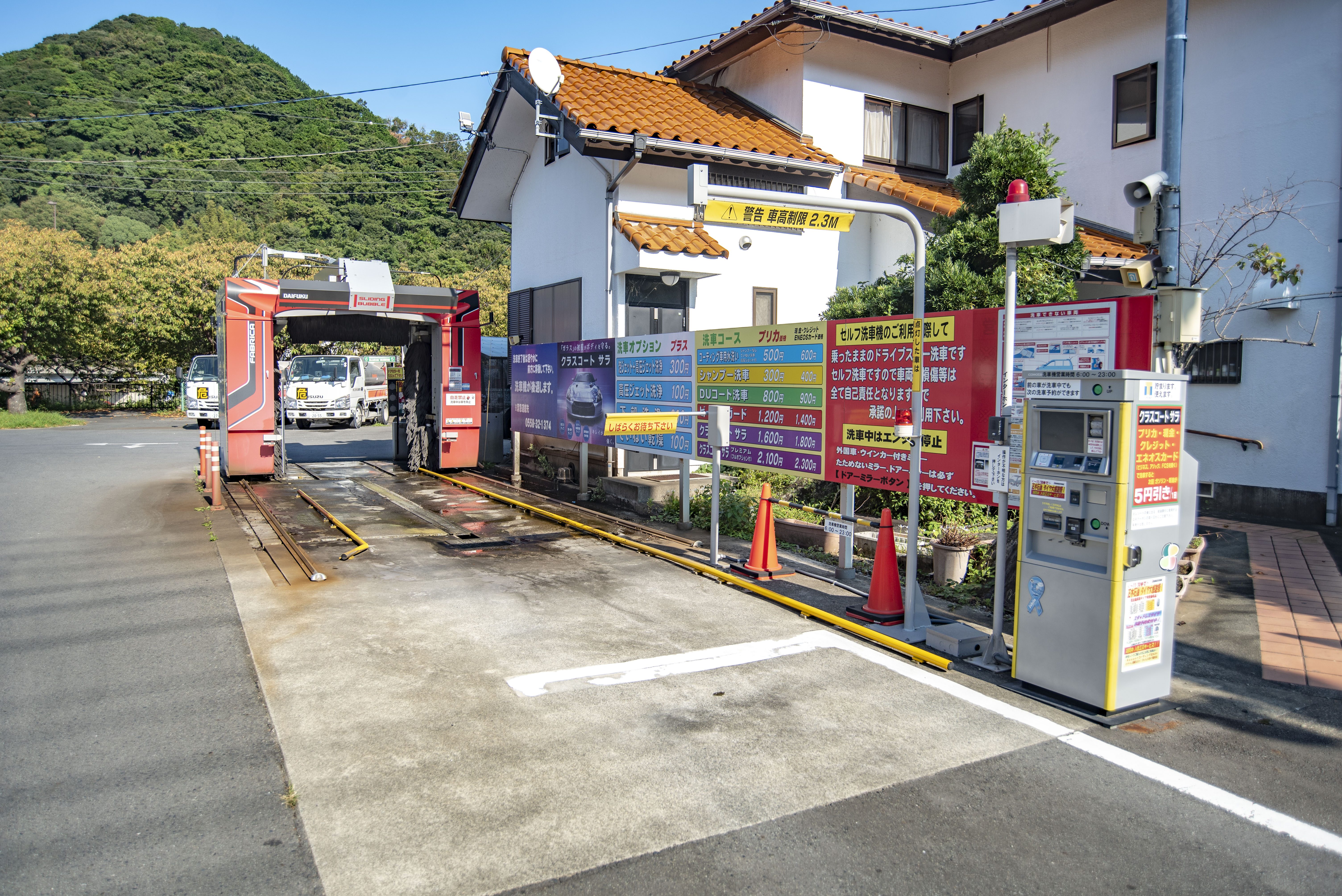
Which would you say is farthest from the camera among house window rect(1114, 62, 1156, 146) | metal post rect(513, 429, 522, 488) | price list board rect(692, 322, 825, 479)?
metal post rect(513, 429, 522, 488)

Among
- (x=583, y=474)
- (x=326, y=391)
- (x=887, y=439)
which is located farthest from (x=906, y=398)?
(x=326, y=391)

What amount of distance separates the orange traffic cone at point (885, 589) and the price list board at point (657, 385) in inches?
125

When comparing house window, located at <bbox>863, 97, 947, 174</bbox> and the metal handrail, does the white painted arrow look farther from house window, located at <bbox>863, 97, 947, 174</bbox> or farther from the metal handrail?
the metal handrail

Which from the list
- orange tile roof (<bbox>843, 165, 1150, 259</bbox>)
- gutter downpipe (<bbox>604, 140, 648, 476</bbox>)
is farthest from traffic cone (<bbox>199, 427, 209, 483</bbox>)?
orange tile roof (<bbox>843, 165, 1150, 259</bbox>)

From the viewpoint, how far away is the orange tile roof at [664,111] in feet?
44.2

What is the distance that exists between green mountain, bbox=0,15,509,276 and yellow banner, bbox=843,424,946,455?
52136 mm

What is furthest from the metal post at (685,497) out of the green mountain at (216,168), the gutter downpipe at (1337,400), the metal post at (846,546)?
the green mountain at (216,168)

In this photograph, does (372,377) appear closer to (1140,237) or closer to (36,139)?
(1140,237)

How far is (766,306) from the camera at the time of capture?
591 inches

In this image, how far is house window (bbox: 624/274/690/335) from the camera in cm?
1401

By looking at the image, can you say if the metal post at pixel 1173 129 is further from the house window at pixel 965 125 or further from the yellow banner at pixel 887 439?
the house window at pixel 965 125

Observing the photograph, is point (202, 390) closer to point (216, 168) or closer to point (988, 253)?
point (988, 253)

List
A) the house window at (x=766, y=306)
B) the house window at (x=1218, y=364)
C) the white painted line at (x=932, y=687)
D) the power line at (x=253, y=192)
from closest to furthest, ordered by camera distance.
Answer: the white painted line at (x=932, y=687) < the house window at (x=1218, y=364) < the house window at (x=766, y=306) < the power line at (x=253, y=192)

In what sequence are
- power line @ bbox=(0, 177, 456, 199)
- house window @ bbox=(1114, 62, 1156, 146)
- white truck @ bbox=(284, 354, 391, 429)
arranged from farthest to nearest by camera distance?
power line @ bbox=(0, 177, 456, 199) < white truck @ bbox=(284, 354, 391, 429) < house window @ bbox=(1114, 62, 1156, 146)
